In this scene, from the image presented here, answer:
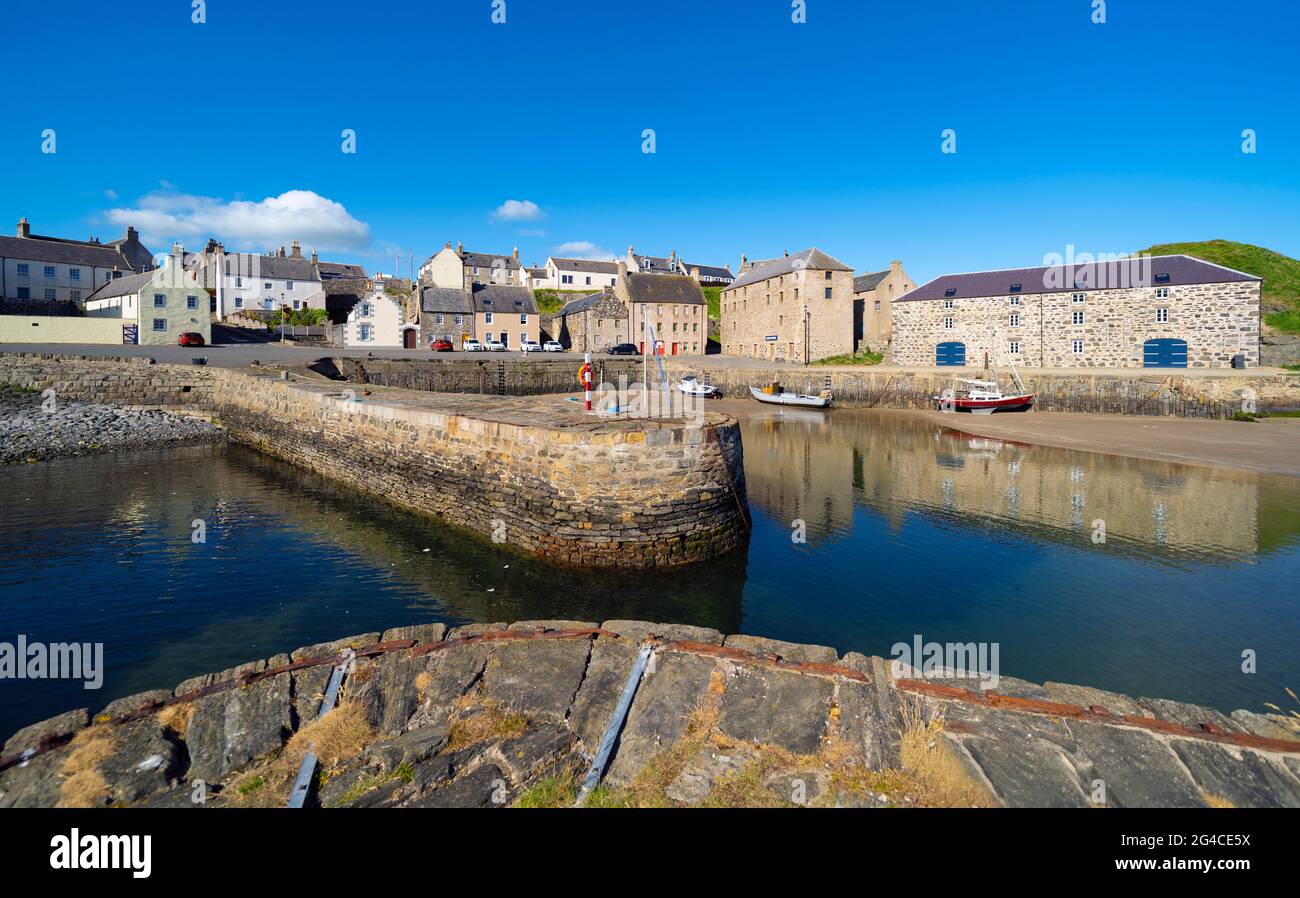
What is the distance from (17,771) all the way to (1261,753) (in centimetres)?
926

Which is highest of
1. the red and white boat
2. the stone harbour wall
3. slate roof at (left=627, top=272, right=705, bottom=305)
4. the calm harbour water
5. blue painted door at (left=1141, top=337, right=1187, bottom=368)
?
slate roof at (left=627, top=272, right=705, bottom=305)

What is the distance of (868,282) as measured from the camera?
209 ft

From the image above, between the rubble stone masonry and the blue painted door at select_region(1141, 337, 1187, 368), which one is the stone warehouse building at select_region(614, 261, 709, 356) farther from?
the blue painted door at select_region(1141, 337, 1187, 368)

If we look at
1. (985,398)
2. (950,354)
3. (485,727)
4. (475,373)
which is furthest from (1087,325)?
(485,727)

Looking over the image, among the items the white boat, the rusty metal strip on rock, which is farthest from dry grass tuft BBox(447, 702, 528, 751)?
the white boat

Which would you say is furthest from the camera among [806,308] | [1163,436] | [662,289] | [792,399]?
[662,289]

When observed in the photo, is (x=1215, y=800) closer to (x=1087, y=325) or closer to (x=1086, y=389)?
(x=1086, y=389)

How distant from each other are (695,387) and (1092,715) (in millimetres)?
41419

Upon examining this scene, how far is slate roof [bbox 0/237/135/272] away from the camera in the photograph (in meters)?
A: 54.5

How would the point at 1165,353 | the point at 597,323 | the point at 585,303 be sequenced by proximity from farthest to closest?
the point at 585,303 → the point at 597,323 → the point at 1165,353

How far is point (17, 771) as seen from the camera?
471 cm

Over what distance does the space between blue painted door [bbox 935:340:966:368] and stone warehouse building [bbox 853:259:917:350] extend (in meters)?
7.78

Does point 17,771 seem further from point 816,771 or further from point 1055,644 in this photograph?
point 1055,644
